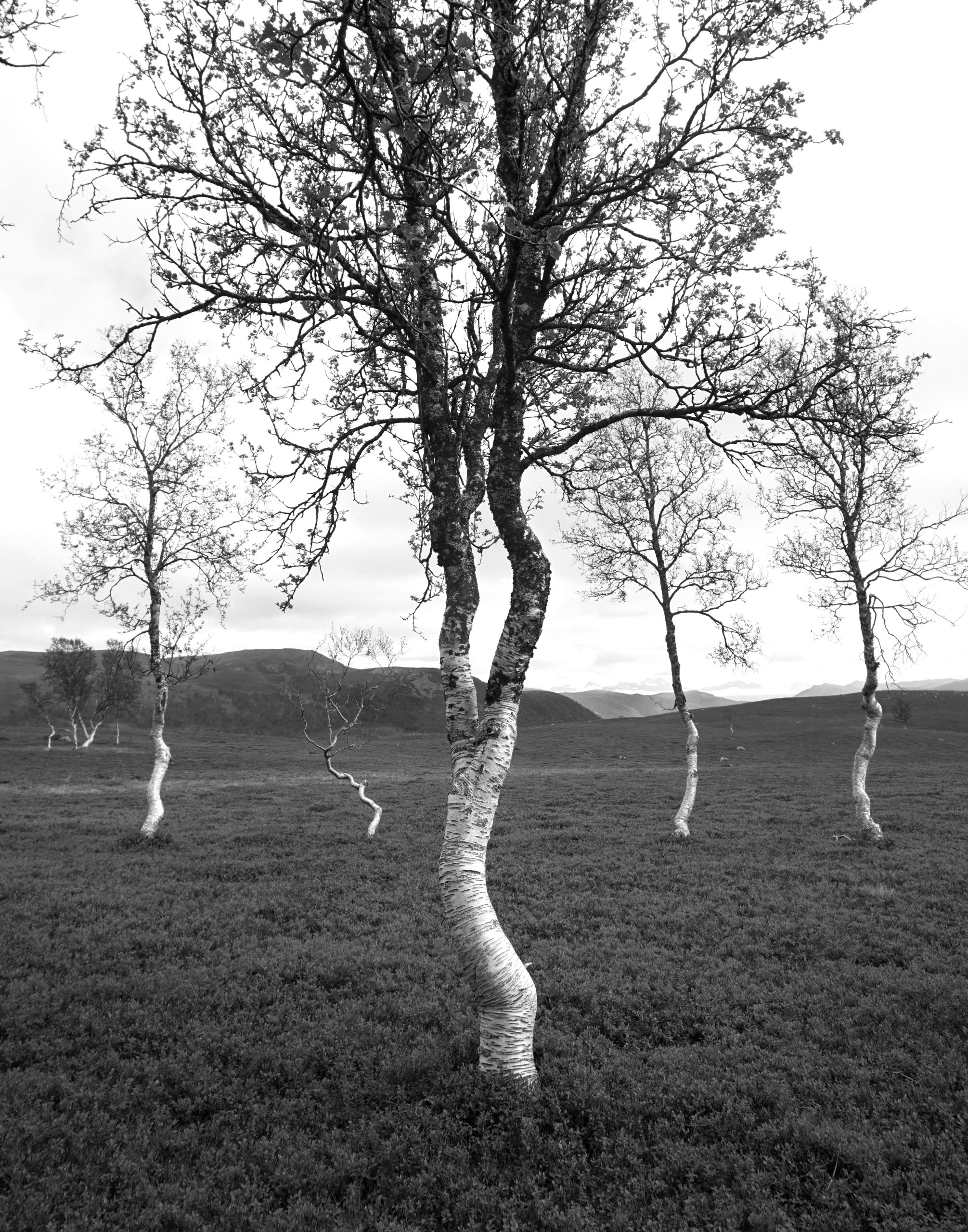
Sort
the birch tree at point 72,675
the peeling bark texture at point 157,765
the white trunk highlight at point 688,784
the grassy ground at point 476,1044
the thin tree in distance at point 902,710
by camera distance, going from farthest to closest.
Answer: the thin tree in distance at point 902,710, the birch tree at point 72,675, the white trunk highlight at point 688,784, the peeling bark texture at point 157,765, the grassy ground at point 476,1044

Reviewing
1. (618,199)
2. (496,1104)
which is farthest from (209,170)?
(496,1104)

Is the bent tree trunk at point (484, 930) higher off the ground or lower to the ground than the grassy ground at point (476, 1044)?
higher

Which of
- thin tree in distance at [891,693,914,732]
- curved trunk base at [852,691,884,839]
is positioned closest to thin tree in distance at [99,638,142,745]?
curved trunk base at [852,691,884,839]

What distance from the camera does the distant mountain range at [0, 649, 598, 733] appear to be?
129m

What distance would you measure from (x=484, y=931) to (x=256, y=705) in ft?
475

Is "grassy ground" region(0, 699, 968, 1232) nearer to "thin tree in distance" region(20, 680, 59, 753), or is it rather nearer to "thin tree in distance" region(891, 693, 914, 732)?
"thin tree in distance" region(20, 680, 59, 753)

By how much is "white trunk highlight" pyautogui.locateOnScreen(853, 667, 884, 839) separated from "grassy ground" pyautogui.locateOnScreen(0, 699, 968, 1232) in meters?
1.64

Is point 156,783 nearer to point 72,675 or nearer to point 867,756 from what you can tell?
point 867,756

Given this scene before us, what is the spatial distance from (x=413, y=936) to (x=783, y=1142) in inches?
348

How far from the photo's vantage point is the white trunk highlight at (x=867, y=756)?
2359 centimetres

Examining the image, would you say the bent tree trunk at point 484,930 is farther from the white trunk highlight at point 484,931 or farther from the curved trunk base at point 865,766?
the curved trunk base at point 865,766

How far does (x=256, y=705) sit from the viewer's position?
141m

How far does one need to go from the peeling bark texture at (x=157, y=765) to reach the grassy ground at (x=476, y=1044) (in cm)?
191

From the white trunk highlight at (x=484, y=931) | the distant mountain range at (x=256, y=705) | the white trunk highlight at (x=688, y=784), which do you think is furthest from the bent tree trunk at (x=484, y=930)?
the distant mountain range at (x=256, y=705)
